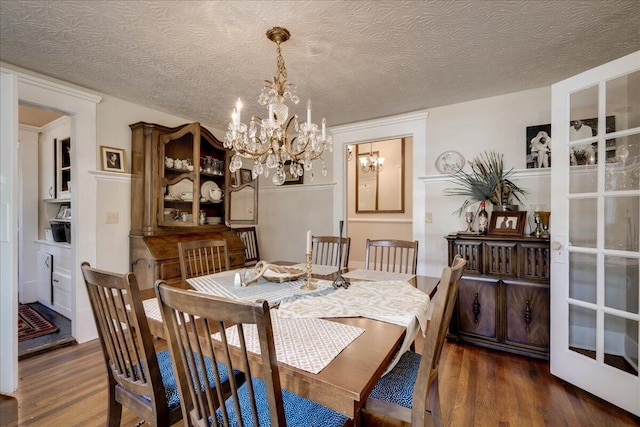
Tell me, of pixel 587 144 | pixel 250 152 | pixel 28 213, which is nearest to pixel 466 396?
pixel 587 144

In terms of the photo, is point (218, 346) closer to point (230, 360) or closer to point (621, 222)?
point (230, 360)

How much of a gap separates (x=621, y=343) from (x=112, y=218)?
3.98 metres

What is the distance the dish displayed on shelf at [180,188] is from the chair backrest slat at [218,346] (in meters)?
2.30

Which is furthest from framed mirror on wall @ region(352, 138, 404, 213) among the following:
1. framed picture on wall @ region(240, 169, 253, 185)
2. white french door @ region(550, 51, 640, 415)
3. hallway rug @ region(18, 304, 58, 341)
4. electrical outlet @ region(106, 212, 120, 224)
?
hallway rug @ region(18, 304, 58, 341)

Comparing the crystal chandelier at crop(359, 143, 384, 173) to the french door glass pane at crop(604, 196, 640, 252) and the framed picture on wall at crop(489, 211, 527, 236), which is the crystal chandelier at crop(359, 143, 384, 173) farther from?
the french door glass pane at crop(604, 196, 640, 252)

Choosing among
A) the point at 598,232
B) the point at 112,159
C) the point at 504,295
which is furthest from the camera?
the point at 112,159

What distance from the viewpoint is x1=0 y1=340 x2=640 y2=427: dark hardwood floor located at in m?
1.64

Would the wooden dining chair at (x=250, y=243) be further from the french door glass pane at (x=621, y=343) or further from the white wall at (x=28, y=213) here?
the french door glass pane at (x=621, y=343)

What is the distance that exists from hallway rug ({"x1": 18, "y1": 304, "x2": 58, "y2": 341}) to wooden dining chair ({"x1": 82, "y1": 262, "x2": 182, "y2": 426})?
2217 mm

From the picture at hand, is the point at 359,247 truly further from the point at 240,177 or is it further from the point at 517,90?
the point at 517,90

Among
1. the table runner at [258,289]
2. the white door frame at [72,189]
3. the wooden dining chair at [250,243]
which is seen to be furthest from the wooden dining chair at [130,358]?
the wooden dining chair at [250,243]

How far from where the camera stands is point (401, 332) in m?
1.08

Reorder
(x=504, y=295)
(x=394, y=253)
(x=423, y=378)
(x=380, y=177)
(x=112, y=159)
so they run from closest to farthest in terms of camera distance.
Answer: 1. (x=423, y=378)
2. (x=394, y=253)
3. (x=504, y=295)
4. (x=112, y=159)
5. (x=380, y=177)

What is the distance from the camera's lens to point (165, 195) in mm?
2955
